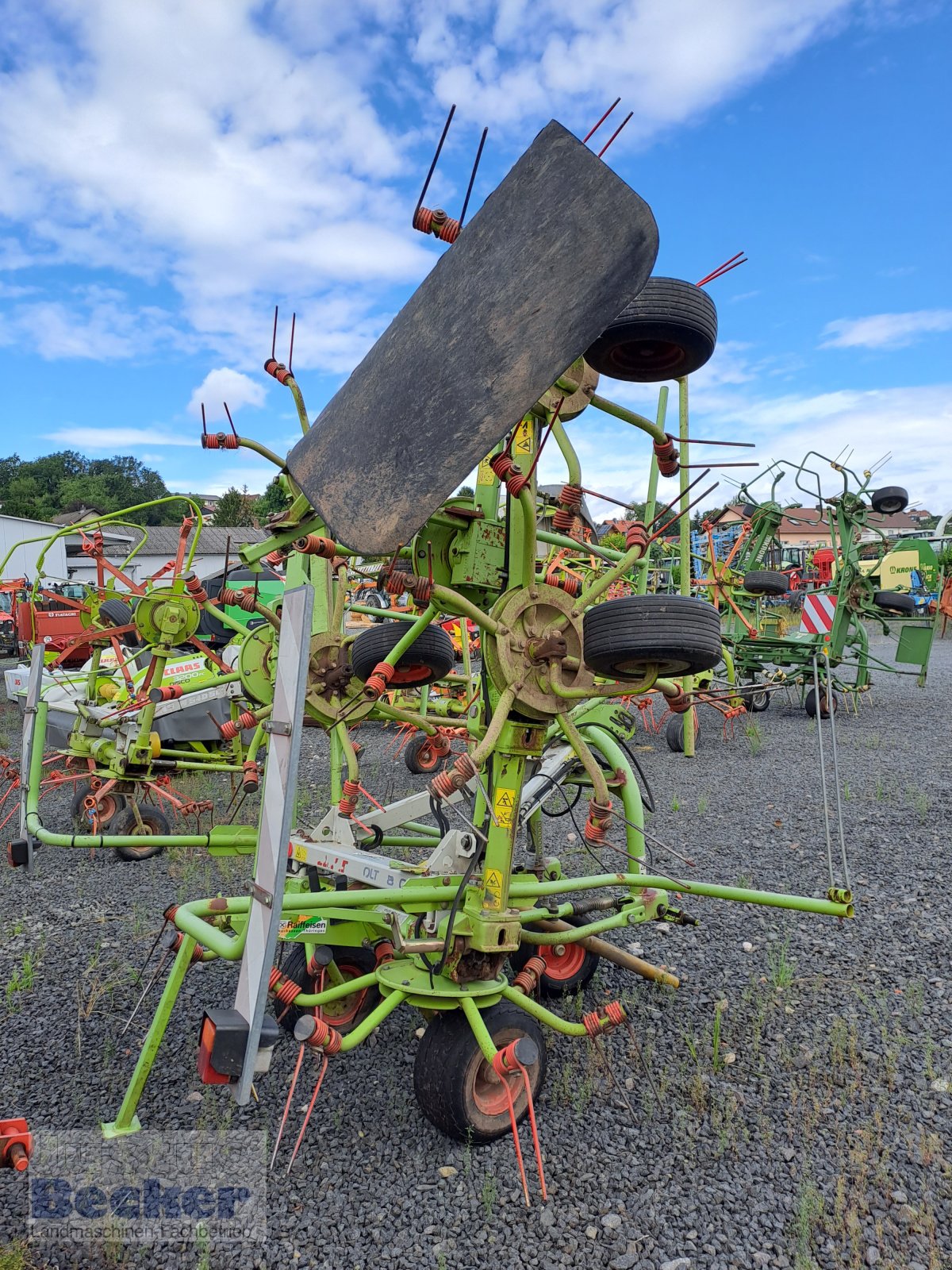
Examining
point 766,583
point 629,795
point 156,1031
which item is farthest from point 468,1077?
point 766,583

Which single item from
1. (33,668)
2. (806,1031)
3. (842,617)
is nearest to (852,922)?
(806,1031)

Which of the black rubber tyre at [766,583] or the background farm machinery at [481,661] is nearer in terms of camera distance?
the background farm machinery at [481,661]

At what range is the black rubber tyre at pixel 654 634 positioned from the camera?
2.87m

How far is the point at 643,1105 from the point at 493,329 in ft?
9.70

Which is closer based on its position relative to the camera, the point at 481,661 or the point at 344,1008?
the point at 481,661

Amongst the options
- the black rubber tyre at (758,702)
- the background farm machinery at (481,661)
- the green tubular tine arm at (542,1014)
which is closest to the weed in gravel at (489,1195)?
the background farm machinery at (481,661)

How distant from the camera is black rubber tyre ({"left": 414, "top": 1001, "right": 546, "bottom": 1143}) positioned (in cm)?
304

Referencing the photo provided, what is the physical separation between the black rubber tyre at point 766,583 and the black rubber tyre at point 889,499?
1717 millimetres

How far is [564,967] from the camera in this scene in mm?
4316

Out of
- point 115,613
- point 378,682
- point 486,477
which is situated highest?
point 486,477

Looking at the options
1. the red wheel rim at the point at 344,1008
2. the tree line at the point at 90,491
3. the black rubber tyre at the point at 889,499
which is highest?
the tree line at the point at 90,491

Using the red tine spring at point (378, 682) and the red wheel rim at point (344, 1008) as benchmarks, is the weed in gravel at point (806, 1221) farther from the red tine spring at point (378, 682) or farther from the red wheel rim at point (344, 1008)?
the red tine spring at point (378, 682)

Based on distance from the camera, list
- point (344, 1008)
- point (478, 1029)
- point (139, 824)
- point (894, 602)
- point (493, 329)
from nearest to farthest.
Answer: point (493, 329) < point (478, 1029) < point (344, 1008) < point (139, 824) < point (894, 602)

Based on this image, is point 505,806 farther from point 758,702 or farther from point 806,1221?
point 758,702
